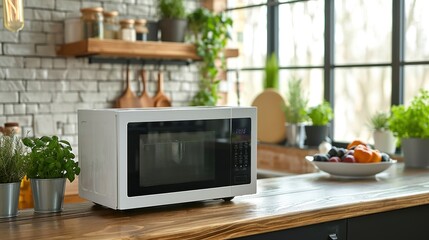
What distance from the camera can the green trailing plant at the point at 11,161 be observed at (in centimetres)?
227

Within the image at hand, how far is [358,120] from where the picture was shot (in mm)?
4930

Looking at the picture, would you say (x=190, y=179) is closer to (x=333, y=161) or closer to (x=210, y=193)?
(x=210, y=193)

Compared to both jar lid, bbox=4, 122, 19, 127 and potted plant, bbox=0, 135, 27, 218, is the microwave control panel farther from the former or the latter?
jar lid, bbox=4, 122, 19, 127

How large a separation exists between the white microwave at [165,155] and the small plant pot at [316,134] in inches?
97.6

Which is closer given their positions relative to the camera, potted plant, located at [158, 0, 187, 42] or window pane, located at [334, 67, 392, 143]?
window pane, located at [334, 67, 392, 143]

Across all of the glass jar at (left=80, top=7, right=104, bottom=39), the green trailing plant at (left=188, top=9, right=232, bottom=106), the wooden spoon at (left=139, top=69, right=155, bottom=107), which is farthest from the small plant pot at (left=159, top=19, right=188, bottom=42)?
the glass jar at (left=80, top=7, right=104, bottom=39)

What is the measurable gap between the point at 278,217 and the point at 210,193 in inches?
11.1

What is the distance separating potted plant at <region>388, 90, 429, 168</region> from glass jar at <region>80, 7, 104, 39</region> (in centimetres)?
225

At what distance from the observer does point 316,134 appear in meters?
5.04

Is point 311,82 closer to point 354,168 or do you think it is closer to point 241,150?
point 354,168

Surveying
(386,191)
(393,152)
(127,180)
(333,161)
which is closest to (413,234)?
(386,191)

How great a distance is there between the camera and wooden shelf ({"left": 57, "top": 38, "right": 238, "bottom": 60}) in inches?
191

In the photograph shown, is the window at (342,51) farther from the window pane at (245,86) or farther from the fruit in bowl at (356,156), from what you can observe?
the fruit in bowl at (356,156)

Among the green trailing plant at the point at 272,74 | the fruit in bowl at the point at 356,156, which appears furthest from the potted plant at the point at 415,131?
the green trailing plant at the point at 272,74
